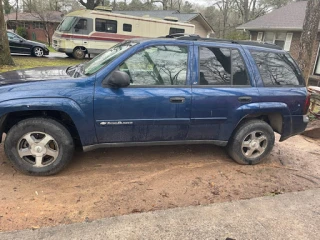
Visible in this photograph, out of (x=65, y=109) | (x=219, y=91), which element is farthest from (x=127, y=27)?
(x=65, y=109)

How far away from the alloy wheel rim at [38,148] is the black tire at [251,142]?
2.51 metres

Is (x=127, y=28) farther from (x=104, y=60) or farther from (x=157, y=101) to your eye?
(x=157, y=101)

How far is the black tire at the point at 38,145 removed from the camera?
3250mm

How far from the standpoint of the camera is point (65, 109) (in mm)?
3213

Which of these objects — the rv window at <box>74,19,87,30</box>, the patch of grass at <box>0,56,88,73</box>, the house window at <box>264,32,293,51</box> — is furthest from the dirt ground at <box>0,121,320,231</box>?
the rv window at <box>74,19,87,30</box>

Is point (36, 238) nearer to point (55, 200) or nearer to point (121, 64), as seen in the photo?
point (55, 200)

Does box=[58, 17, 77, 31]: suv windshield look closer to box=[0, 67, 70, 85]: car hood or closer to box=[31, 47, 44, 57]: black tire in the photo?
box=[31, 47, 44, 57]: black tire

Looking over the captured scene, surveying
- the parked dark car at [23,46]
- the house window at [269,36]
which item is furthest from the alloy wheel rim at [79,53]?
the house window at [269,36]

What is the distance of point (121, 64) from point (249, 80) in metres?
1.82

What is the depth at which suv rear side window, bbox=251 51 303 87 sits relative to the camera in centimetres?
398

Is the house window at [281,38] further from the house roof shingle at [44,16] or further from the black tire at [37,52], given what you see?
the house roof shingle at [44,16]

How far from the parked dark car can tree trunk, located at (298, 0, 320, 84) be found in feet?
45.8

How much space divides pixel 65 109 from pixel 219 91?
2.00m

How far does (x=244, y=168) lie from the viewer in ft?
13.6
